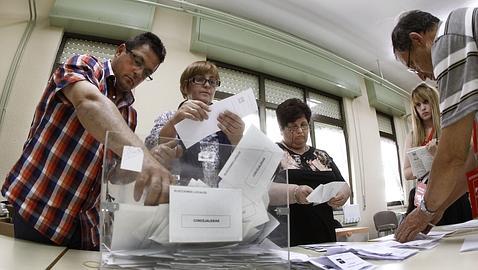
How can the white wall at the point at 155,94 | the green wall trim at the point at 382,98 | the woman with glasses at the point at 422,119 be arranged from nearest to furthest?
the woman with glasses at the point at 422,119
the white wall at the point at 155,94
the green wall trim at the point at 382,98

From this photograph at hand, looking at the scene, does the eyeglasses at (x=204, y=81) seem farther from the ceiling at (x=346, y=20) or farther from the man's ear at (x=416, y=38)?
the ceiling at (x=346, y=20)

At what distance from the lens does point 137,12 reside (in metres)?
2.20

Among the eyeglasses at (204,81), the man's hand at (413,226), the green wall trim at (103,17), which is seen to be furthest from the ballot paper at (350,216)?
the green wall trim at (103,17)

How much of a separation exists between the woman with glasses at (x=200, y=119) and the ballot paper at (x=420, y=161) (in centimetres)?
116

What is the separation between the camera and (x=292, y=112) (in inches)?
55.4

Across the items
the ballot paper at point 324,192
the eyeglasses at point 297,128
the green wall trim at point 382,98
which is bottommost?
the ballot paper at point 324,192

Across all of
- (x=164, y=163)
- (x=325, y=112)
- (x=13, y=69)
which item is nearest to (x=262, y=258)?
(x=164, y=163)

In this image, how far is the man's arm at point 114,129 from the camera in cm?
40

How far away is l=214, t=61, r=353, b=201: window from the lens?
265 cm

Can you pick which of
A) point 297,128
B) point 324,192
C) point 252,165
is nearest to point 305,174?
point 297,128

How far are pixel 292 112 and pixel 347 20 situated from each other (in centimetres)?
166

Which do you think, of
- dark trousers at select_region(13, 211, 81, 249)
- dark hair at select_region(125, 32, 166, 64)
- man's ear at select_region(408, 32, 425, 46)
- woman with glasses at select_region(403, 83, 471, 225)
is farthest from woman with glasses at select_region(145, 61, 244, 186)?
woman with glasses at select_region(403, 83, 471, 225)

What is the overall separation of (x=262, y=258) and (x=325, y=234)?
96cm

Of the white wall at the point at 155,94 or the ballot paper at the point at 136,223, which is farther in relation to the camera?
the white wall at the point at 155,94
